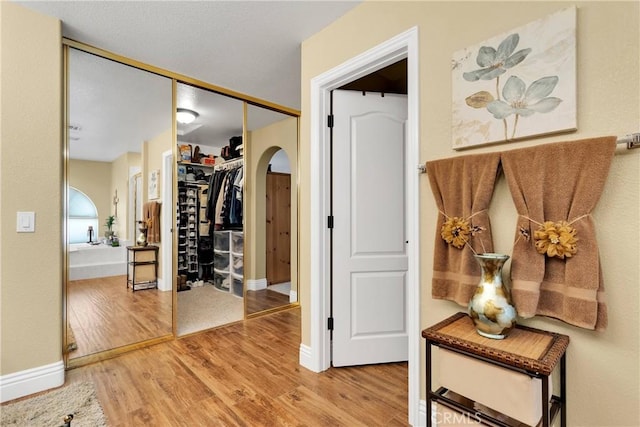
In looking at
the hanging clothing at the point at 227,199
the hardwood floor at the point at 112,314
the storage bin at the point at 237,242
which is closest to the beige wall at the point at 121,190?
the hardwood floor at the point at 112,314

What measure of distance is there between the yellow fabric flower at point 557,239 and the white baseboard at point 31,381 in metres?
2.97

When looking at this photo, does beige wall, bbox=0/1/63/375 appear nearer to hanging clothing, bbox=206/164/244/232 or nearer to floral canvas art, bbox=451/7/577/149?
hanging clothing, bbox=206/164/244/232

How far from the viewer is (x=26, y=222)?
1.99 metres

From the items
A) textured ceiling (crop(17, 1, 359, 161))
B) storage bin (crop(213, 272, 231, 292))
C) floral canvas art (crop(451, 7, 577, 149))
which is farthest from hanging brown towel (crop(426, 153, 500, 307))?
storage bin (crop(213, 272, 231, 292))

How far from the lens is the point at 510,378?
1.06 meters

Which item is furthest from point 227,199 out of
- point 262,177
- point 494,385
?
point 494,385

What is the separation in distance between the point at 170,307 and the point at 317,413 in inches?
72.3

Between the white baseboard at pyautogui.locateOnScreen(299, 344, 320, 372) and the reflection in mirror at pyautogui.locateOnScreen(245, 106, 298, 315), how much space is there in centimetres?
135

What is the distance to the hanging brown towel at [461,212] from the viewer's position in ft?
4.47

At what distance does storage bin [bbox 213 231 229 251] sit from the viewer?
3445mm

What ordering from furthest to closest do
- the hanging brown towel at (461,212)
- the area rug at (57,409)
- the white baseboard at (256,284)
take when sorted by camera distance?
the white baseboard at (256,284) < the area rug at (57,409) < the hanging brown towel at (461,212)

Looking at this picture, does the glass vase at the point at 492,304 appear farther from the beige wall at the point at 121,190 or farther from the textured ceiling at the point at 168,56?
the beige wall at the point at 121,190

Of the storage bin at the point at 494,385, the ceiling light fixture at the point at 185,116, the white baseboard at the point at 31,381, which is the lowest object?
the white baseboard at the point at 31,381

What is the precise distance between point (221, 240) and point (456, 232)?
277cm
